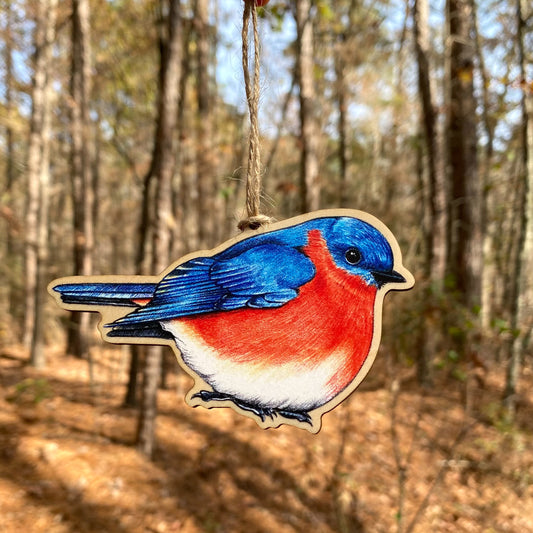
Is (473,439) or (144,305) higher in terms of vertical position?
(144,305)

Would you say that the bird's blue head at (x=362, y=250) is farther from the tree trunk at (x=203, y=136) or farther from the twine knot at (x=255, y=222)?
the tree trunk at (x=203, y=136)

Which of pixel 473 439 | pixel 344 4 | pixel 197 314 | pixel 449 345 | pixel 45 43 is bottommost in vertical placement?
pixel 473 439

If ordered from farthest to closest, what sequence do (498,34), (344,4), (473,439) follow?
(344,4) < (498,34) < (473,439)

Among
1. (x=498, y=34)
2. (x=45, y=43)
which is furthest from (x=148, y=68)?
(x=498, y=34)

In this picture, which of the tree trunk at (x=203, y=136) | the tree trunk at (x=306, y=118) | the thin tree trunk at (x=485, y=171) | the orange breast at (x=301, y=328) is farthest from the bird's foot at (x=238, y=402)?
the tree trunk at (x=203, y=136)

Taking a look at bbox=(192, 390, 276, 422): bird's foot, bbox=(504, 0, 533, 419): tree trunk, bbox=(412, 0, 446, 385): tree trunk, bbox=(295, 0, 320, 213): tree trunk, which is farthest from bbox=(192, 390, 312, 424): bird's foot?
bbox=(504, 0, 533, 419): tree trunk

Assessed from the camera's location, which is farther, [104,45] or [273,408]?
[104,45]

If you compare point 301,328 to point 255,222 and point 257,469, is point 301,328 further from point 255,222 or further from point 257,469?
point 257,469

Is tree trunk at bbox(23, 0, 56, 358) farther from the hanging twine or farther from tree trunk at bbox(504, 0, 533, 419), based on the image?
tree trunk at bbox(504, 0, 533, 419)

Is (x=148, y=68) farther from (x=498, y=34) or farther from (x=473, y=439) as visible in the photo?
(x=473, y=439)
